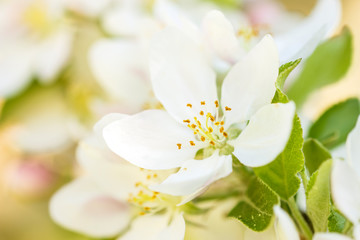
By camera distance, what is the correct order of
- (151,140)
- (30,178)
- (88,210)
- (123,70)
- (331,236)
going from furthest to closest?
(30,178)
(123,70)
(88,210)
(151,140)
(331,236)

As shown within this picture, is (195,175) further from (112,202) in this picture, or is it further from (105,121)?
(112,202)

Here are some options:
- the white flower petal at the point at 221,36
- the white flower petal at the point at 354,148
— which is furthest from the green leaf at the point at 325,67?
the white flower petal at the point at 354,148

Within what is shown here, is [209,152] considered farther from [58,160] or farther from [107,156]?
[58,160]

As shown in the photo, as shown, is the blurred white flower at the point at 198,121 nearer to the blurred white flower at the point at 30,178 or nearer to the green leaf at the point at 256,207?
the green leaf at the point at 256,207

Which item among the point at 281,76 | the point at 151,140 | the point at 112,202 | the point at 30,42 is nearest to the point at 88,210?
the point at 112,202

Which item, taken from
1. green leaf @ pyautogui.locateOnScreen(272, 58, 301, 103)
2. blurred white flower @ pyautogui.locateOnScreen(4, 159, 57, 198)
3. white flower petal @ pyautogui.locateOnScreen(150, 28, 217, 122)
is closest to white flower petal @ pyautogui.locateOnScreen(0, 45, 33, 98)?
blurred white flower @ pyautogui.locateOnScreen(4, 159, 57, 198)

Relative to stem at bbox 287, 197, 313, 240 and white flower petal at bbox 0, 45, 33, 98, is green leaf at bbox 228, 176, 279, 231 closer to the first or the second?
stem at bbox 287, 197, 313, 240
